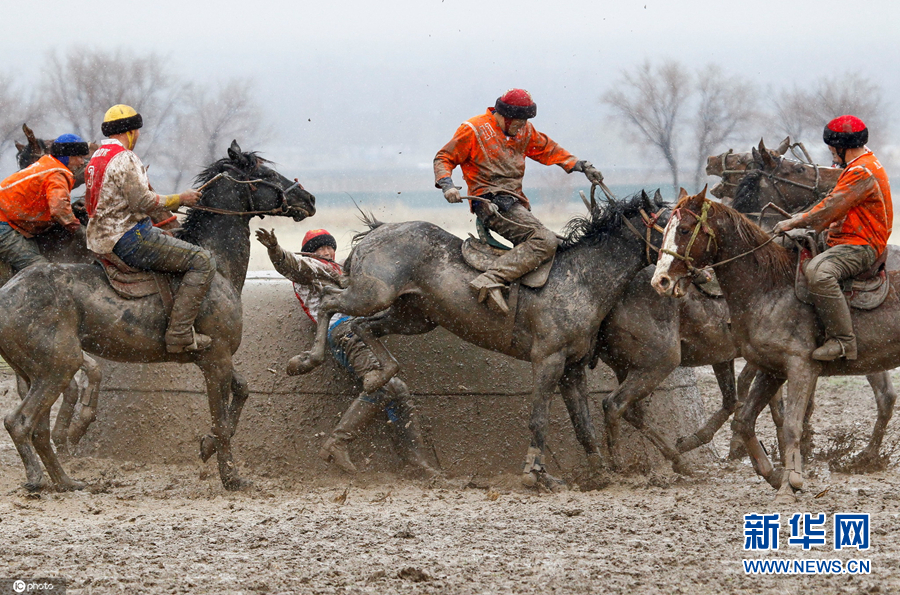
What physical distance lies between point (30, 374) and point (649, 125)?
21.8 meters

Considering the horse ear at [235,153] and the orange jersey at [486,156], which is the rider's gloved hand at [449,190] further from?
the horse ear at [235,153]

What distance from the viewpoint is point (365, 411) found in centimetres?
728

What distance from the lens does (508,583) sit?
15.2ft

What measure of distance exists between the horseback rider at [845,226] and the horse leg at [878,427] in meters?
1.74

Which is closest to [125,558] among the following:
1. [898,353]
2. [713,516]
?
Result: [713,516]

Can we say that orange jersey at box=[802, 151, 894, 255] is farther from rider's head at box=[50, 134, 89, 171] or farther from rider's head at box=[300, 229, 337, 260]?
rider's head at box=[50, 134, 89, 171]

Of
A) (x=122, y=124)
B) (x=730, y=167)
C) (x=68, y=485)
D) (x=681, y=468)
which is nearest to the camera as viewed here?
(x=122, y=124)

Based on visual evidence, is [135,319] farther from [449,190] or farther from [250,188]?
[449,190]

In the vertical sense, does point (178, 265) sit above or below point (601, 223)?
below

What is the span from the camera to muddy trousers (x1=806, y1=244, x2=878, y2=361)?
622 centimetres

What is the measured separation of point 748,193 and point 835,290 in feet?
6.45

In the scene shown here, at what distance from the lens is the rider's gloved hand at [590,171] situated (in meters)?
7.43

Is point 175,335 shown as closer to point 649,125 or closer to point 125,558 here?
point 125,558

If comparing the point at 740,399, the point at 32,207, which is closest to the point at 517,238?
the point at 740,399
